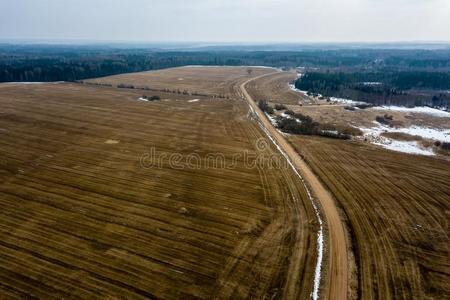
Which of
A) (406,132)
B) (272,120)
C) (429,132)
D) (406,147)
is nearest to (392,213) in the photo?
(406,147)

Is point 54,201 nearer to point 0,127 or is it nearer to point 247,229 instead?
point 247,229

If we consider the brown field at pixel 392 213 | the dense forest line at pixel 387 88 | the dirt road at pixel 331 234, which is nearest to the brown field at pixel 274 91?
the dense forest line at pixel 387 88

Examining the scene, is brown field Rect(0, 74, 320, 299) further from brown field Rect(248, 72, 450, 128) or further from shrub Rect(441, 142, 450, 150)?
shrub Rect(441, 142, 450, 150)

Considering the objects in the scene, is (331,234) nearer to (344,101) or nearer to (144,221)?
(144,221)

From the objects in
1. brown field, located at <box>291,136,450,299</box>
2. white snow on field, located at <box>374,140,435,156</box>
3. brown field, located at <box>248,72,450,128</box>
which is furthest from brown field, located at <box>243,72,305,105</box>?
brown field, located at <box>291,136,450,299</box>

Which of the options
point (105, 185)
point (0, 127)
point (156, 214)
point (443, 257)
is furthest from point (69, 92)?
point (443, 257)

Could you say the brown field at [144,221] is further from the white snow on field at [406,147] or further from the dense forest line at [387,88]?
the dense forest line at [387,88]
